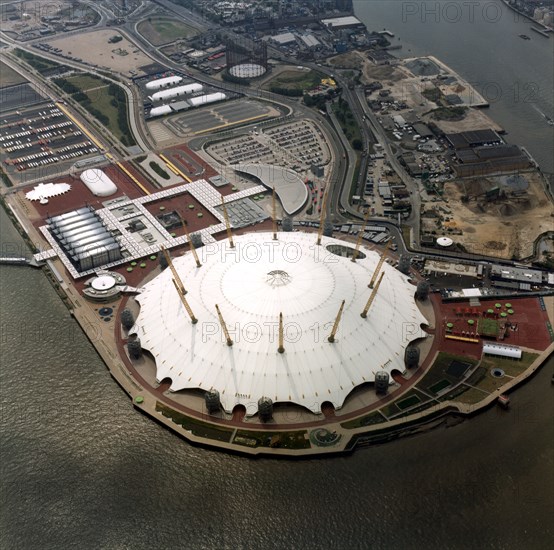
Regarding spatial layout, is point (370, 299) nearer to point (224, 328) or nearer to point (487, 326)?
point (487, 326)

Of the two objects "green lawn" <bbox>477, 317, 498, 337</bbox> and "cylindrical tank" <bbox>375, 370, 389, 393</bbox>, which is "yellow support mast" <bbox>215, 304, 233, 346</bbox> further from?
"green lawn" <bbox>477, 317, 498, 337</bbox>

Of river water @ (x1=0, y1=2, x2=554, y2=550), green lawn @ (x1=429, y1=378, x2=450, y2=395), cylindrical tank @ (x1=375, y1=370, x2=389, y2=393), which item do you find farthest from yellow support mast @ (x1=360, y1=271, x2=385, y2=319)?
river water @ (x1=0, y1=2, x2=554, y2=550)

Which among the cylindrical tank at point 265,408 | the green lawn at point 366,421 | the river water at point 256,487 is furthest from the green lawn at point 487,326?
the cylindrical tank at point 265,408

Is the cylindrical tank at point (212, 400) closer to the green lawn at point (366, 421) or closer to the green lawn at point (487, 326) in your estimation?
the green lawn at point (366, 421)

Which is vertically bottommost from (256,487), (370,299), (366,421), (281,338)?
(256,487)

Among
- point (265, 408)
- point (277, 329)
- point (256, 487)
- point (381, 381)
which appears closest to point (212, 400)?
point (265, 408)

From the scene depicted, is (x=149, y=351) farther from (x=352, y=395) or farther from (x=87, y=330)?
(x=352, y=395)

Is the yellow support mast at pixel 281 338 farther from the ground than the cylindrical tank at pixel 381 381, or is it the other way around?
the yellow support mast at pixel 281 338
